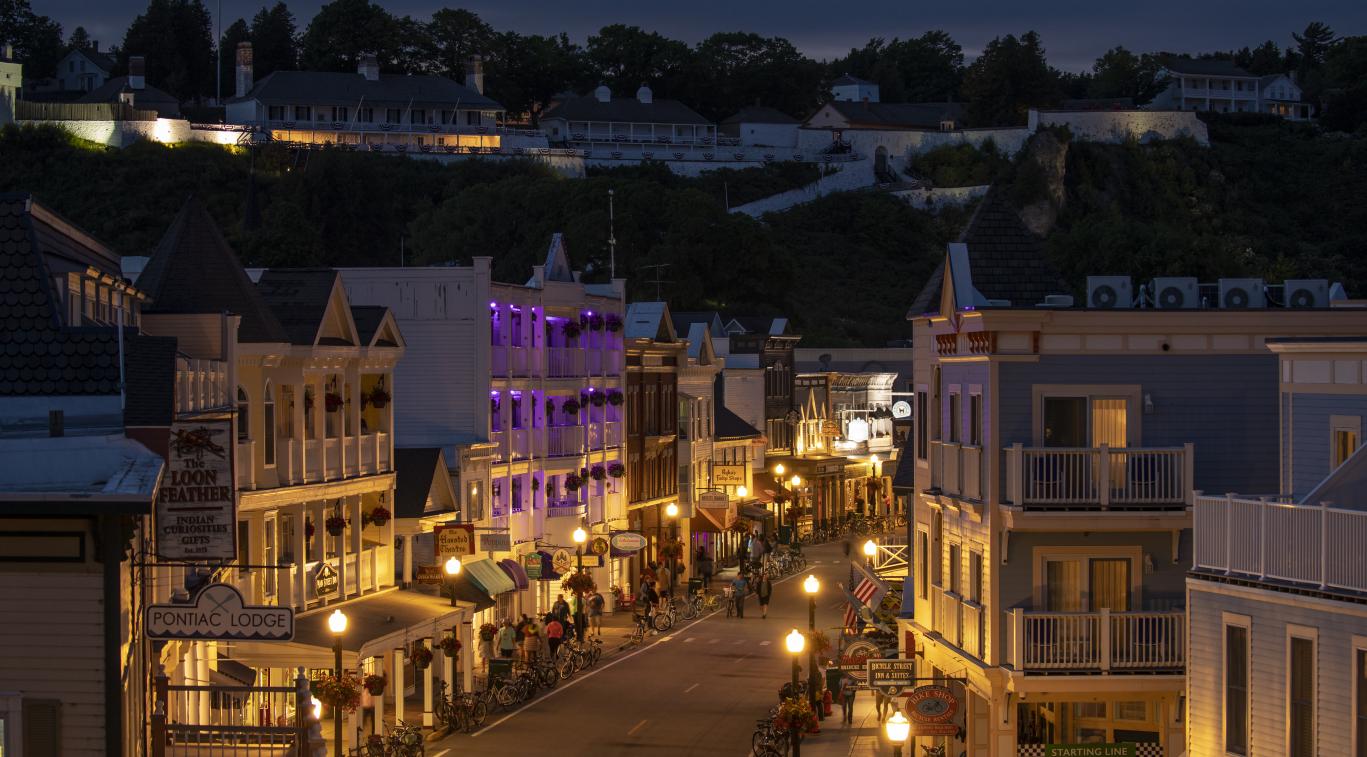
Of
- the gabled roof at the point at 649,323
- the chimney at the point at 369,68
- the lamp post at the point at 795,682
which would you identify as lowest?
the lamp post at the point at 795,682

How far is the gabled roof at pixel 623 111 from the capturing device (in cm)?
18175

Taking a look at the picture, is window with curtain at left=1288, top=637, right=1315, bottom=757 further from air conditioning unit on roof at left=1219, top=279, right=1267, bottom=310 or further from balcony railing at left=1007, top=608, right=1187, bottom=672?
air conditioning unit on roof at left=1219, top=279, right=1267, bottom=310

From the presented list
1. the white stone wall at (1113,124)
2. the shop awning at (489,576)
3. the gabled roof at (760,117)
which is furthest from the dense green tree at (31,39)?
the shop awning at (489,576)

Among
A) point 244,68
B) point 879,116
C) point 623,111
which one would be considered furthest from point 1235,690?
point 879,116

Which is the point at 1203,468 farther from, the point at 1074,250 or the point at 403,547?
the point at 1074,250

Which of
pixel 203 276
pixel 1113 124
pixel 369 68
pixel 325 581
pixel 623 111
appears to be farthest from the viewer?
pixel 623 111

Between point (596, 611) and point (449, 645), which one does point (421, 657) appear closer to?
point (449, 645)

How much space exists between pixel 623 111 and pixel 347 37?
86.8ft

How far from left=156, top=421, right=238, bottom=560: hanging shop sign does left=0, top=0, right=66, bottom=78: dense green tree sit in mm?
184982

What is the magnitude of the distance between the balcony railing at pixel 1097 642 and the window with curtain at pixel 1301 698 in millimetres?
8085

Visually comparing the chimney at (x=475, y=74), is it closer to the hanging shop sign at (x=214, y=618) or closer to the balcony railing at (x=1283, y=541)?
the balcony railing at (x=1283, y=541)

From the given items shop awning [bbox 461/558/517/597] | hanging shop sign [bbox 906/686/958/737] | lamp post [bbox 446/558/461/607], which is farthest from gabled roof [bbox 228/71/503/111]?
hanging shop sign [bbox 906/686/958/737]

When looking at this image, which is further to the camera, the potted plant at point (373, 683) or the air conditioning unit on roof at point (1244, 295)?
the potted plant at point (373, 683)

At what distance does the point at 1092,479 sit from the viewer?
30.5 meters
